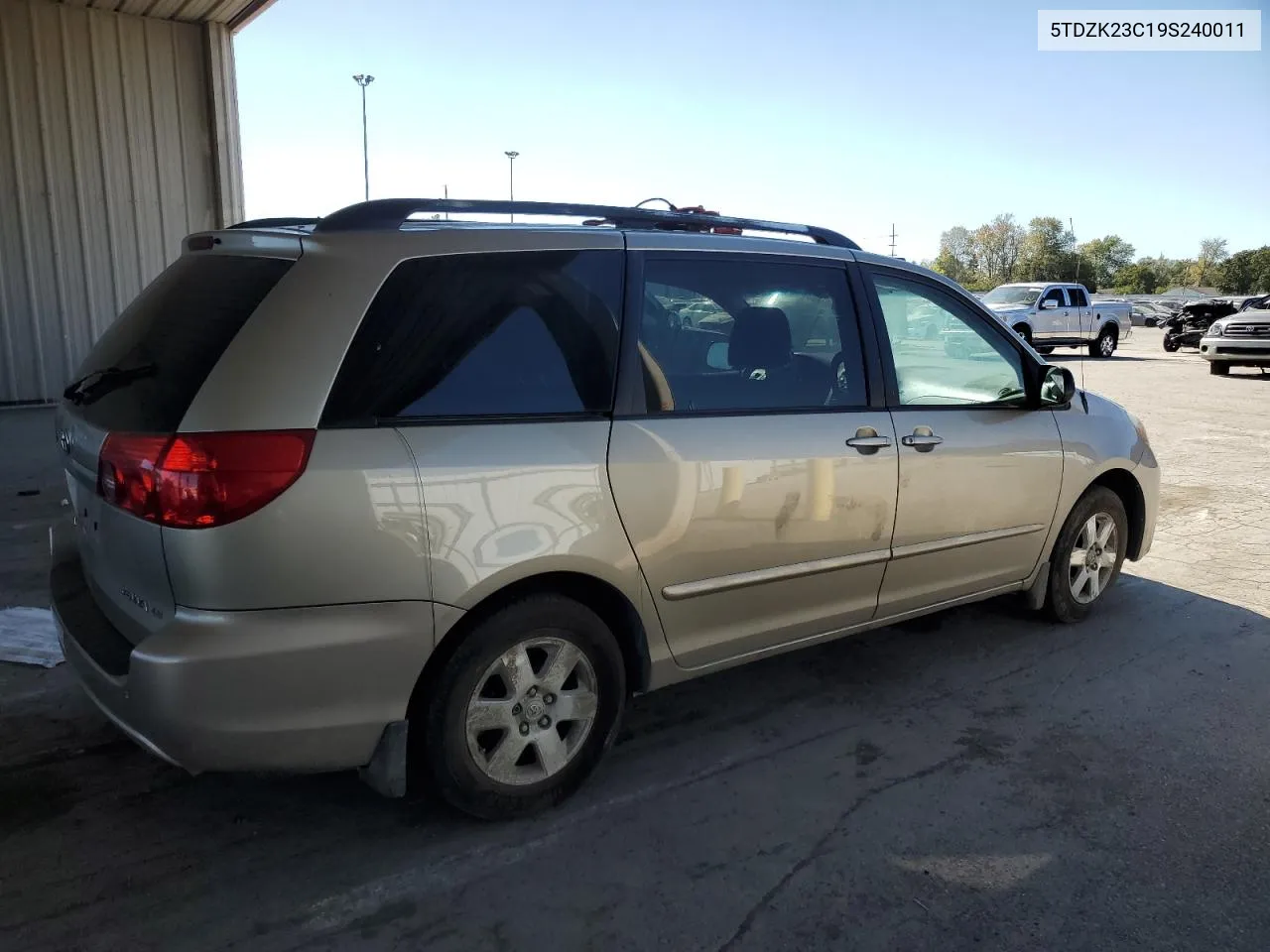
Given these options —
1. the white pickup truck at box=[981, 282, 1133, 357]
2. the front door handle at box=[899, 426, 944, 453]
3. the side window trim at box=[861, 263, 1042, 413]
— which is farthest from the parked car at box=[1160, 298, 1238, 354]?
the front door handle at box=[899, 426, 944, 453]

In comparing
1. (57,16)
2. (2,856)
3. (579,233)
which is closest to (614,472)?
(579,233)

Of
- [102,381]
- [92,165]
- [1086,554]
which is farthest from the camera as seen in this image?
[92,165]

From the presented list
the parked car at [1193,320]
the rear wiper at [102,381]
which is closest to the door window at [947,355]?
the rear wiper at [102,381]

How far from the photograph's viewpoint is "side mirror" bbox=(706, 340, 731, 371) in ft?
11.2

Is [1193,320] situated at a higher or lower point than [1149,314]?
higher

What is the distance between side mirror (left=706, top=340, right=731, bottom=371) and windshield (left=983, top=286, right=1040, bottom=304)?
2213 cm

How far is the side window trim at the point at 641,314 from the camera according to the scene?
10.3ft

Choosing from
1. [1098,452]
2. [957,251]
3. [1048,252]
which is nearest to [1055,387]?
[1098,452]

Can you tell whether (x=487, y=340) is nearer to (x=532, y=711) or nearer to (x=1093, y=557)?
(x=532, y=711)

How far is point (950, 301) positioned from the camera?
4.29m

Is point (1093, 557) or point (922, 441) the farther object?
point (1093, 557)

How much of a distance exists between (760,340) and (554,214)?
89cm

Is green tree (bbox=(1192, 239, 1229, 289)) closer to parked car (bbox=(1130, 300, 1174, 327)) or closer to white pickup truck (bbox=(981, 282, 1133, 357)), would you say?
parked car (bbox=(1130, 300, 1174, 327))

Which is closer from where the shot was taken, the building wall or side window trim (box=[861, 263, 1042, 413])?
side window trim (box=[861, 263, 1042, 413])
